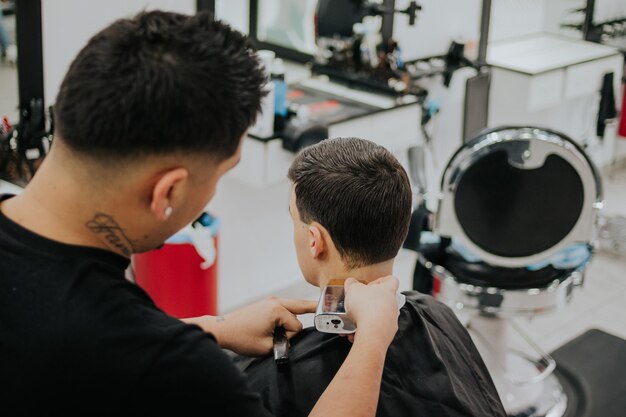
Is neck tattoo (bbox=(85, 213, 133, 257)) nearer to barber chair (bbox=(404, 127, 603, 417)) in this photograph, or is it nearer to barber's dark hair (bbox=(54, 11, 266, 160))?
barber's dark hair (bbox=(54, 11, 266, 160))

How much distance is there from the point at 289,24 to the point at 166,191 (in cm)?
270

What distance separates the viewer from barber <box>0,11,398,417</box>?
0.97 meters

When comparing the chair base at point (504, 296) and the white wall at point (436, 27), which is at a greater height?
the white wall at point (436, 27)

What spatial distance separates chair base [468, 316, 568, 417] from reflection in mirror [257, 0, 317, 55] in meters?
1.43

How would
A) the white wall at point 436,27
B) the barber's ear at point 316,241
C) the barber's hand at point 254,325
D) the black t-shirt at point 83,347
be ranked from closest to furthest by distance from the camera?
the black t-shirt at point 83,347 < the barber's hand at point 254,325 < the barber's ear at point 316,241 < the white wall at point 436,27

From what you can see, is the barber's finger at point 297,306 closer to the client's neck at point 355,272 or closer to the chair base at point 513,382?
the client's neck at point 355,272

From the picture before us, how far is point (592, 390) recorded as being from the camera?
3.00 metres

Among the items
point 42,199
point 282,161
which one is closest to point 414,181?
point 282,161

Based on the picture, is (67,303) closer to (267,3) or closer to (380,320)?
(380,320)

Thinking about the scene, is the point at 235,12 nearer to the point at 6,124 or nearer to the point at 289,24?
the point at 289,24

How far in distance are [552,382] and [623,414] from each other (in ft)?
0.90

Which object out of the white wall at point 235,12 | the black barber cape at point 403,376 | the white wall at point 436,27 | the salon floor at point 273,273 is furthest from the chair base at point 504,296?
the white wall at point 436,27

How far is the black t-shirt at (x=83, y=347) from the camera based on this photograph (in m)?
0.97

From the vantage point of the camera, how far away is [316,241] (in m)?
1.51
